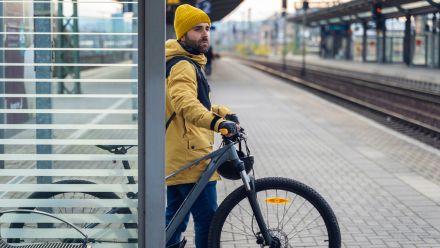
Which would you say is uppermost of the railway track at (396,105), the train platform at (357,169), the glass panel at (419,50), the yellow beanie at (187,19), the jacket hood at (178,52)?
the glass panel at (419,50)

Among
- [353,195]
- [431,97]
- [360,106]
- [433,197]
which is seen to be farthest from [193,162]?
[431,97]

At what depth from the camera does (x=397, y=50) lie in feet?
135

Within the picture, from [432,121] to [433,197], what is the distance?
720 cm

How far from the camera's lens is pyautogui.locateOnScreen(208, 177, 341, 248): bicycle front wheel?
2838mm

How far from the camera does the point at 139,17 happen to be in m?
2.50

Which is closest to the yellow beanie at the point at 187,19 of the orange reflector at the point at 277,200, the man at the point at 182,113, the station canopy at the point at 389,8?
the man at the point at 182,113

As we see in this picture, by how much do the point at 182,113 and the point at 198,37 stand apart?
460 mm

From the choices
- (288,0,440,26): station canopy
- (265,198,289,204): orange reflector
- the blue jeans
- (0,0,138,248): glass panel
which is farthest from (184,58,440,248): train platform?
(288,0,440,26): station canopy

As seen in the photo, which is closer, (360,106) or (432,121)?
(432,121)

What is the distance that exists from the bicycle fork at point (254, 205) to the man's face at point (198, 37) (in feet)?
2.22

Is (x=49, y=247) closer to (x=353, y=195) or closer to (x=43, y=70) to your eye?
(x=43, y=70)

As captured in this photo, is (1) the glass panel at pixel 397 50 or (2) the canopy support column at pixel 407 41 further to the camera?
(1) the glass panel at pixel 397 50

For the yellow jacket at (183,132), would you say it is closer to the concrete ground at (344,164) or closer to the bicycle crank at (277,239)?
the concrete ground at (344,164)

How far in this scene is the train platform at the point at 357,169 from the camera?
4340 mm
